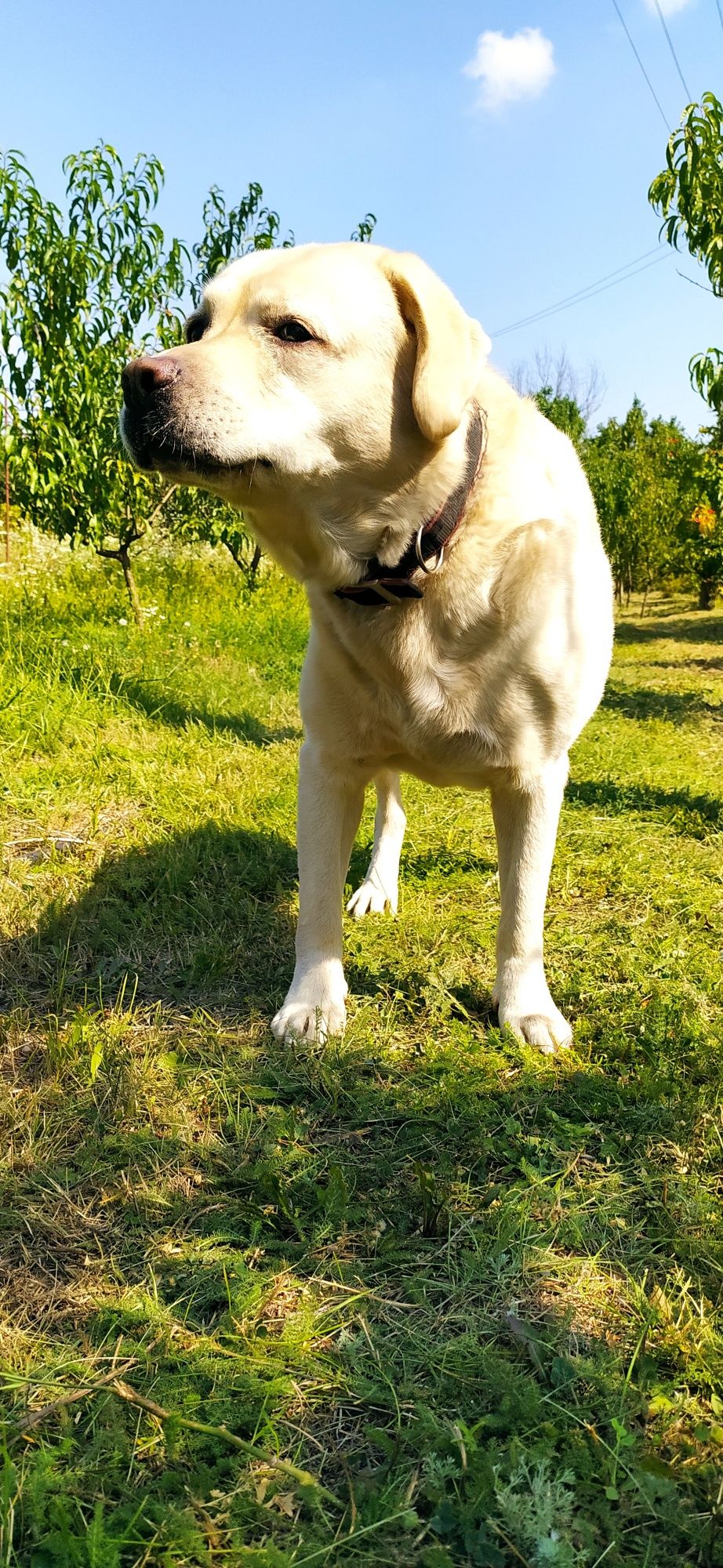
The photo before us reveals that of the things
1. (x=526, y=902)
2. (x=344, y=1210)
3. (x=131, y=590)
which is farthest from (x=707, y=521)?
(x=344, y=1210)

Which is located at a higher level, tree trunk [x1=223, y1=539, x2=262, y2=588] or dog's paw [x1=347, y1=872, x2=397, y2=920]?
tree trunk [x1=223, y1=539, x2=262, y2=588]

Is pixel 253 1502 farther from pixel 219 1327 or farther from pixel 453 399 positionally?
pixel 453 399

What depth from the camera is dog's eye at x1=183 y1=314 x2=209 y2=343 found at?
225 centimetres

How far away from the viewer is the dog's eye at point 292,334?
204 cm

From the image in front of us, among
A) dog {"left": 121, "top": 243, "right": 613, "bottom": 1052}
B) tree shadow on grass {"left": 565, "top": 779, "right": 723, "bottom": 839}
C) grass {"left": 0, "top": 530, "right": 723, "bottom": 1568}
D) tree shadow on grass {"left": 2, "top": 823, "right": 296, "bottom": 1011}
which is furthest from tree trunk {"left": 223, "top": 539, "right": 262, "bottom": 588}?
dog {"left": 121, "top": 243, "right": 613, "bottom": 1052}

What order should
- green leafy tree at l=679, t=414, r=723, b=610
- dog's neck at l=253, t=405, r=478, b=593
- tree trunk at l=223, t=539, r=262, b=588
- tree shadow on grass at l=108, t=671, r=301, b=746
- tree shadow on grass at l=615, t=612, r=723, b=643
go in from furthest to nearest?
tree shadow on grass at l=615, t=612, r=723, b=643 → green leafy tree at l=679, t=414, r=723, b=610 → tree trunk at l=223, t=539, r=262, b=588 → tree shadow on grass at l=108, t=671, r=301, b=746 → dog's neck at l=253, t=405, r=478, b=593

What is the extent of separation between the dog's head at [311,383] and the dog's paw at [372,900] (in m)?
1.54

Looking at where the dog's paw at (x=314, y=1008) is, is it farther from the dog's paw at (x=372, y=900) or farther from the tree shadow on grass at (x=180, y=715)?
the tree shadow on grass at (x=180, y=715)

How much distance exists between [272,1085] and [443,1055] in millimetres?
423

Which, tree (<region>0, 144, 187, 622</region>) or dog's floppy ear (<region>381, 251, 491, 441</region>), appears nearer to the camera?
dog's floppy ear (<region>381, 251, 491, 441</region>)

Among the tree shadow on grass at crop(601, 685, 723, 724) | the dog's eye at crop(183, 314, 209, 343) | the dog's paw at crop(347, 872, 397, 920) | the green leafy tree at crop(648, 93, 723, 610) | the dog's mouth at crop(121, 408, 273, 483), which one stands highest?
the green leafy tree at crop(648, 93, 723, 610)

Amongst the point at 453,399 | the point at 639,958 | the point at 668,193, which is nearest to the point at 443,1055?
the point at 639,958

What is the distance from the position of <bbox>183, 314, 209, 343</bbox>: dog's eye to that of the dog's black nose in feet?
0.97

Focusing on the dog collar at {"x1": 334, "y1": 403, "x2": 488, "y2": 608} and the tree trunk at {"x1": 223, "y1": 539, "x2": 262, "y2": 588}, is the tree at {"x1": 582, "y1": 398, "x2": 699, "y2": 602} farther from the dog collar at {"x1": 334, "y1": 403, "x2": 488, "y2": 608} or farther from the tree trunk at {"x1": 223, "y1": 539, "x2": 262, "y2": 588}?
the dog collar at {"x1": 334, "y1": 403, "x2": 488, "y2": 608}
